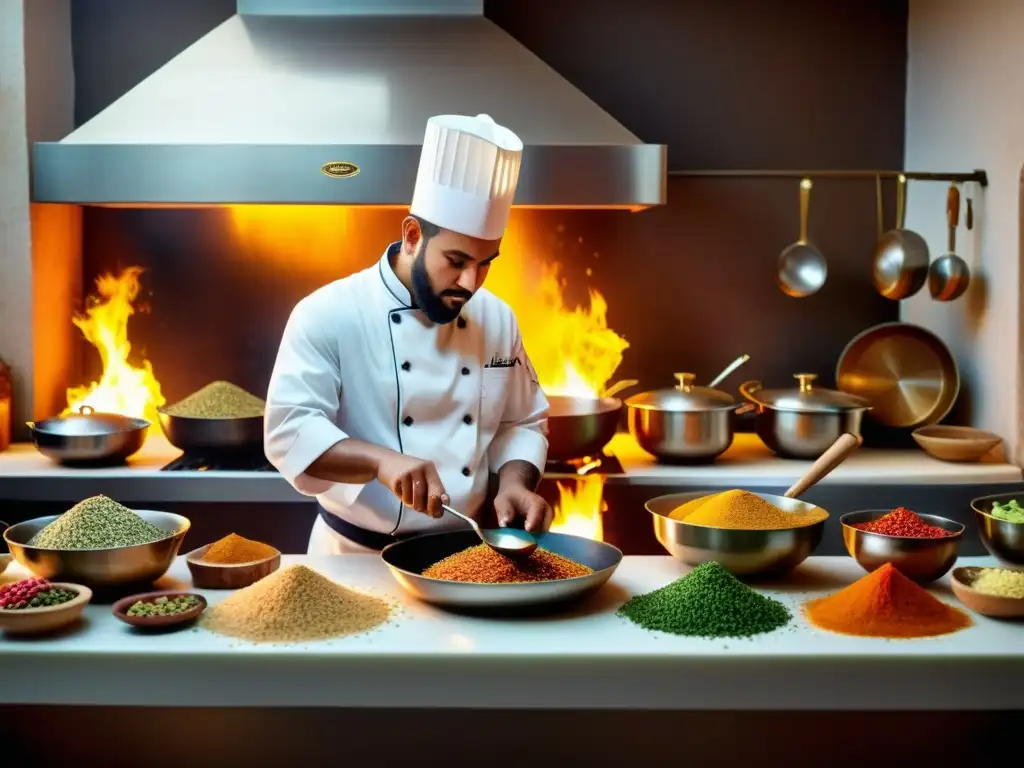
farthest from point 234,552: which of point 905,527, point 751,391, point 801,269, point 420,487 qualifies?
point 801,269

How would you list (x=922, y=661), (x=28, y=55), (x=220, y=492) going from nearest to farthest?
1. (x=922, y=661)
2. (x=220, y=492)
3. (x=28, y=55)

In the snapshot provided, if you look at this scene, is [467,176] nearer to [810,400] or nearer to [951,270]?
[810,400]

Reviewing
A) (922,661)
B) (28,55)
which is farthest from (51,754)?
(28,55)

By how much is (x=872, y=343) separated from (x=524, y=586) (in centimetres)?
249

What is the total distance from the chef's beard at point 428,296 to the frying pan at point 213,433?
1.28 m

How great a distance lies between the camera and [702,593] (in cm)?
179

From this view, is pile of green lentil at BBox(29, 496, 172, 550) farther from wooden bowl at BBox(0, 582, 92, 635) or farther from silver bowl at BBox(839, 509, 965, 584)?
silver bowl at BBox(839, 509, 965, 584)

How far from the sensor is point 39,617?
166 cm

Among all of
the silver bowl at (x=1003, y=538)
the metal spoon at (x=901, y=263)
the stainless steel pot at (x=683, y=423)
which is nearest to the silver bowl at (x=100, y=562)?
the silver bowl at (x=1003, y=538)

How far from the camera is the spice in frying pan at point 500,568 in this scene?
1.82 metres

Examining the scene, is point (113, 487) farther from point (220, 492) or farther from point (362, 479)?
point (362, 479)

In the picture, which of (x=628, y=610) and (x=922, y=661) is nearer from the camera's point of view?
(x=922, y=661)

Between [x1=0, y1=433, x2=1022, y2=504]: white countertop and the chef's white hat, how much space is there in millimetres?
1283

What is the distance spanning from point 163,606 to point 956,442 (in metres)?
→ 2.58
